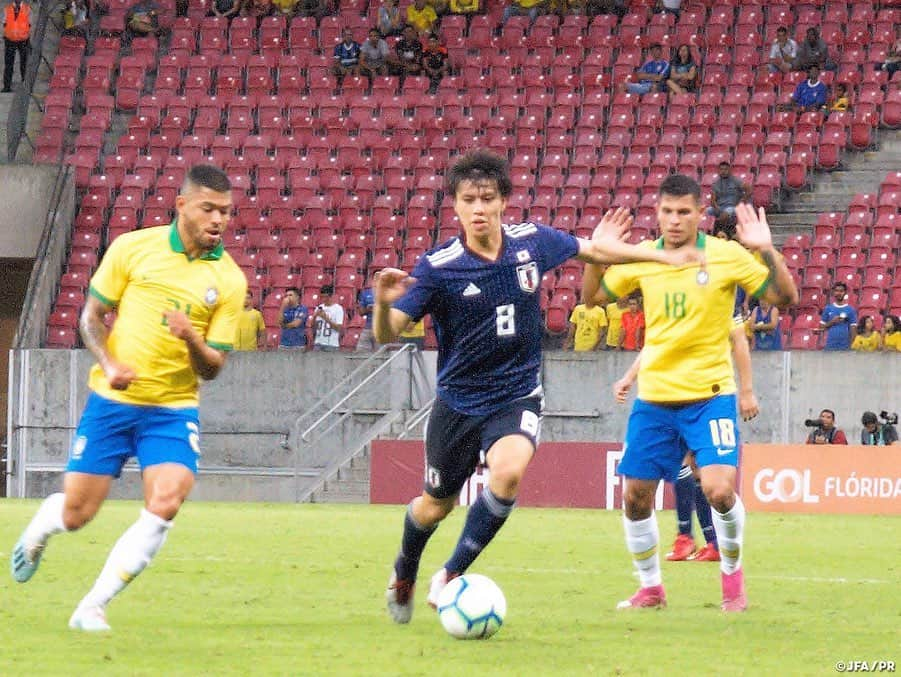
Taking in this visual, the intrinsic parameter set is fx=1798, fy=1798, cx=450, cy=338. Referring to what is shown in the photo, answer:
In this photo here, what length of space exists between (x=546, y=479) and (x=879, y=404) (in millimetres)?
4724

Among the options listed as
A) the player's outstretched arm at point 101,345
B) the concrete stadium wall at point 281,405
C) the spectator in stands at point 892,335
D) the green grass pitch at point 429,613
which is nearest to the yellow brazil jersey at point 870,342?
the spectator in stands at point 892,335

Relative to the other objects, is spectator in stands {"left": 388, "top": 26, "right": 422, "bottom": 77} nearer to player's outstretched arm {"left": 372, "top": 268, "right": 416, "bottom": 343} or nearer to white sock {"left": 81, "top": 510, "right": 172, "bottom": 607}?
player's outstretched arm {"left": 372, "top": 268, "right": 416, "bottom": 343}

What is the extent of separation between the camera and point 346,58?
31.7 meters

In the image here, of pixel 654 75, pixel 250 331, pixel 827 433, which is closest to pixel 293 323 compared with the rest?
pixel 250 331

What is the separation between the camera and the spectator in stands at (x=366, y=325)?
25.7m

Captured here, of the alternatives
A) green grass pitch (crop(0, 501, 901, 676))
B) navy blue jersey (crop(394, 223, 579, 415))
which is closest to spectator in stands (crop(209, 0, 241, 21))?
green grass pitch (crop(0, 501, 901, 676))

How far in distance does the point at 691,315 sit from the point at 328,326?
1636 centimetres

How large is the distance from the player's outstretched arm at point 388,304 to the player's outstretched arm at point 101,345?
1.13 m

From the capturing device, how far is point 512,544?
14914mm

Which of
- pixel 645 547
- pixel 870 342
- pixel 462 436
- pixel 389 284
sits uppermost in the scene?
pixel 389 284

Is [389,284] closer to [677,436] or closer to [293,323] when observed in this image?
[677,436]

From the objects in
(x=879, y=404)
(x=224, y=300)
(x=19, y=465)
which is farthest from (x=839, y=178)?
(x=224, y=300)

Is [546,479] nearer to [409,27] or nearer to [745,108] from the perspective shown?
[745,108]

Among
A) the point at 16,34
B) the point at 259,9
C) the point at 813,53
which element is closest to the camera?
the point at 813,53
